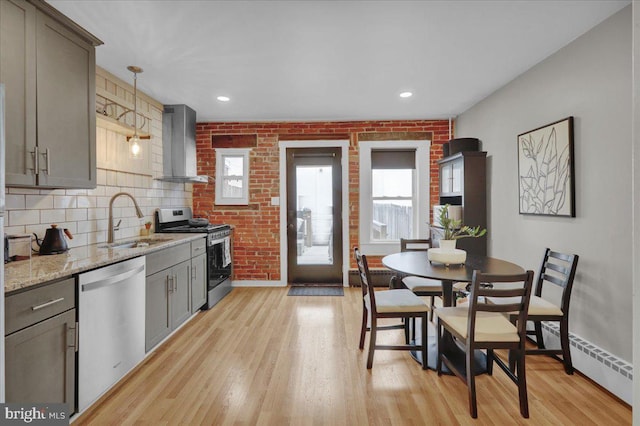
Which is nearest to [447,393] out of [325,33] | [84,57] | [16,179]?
[325,33]

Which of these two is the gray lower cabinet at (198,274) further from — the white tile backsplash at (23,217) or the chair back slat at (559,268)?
the chair back slat at (559,268)

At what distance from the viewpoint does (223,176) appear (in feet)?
16.1

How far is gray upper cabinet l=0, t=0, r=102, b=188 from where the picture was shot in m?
1.83

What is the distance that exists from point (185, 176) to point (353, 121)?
2515 mm

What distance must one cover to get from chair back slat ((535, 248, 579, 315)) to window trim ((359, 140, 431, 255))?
6.87 ft

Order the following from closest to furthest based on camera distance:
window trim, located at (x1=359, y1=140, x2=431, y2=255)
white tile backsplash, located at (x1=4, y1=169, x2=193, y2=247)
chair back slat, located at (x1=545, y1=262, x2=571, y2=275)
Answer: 1. white tile backsplash, located at (x1=4, y1=169, x2=193, y2=247)
2. chair back slat, located at (x1=545, y1=262, x2=571, y2=275)
3. window trim, located at (x1=359, y1=140, x2=431, y2=255)

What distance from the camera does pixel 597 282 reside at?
7.58 ft

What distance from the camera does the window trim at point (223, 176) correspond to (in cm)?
487

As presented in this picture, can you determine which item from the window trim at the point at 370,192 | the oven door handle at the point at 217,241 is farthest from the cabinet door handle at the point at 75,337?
the window trim at the point at 370,192

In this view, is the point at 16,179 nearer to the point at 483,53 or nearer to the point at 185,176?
the point at 185,176

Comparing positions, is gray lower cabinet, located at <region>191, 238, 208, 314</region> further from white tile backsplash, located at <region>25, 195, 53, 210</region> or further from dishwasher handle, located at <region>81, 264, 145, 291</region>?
white tile backsplash, located at <region>25, 195, 53, 210</region>

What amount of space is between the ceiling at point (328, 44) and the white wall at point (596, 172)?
190mm

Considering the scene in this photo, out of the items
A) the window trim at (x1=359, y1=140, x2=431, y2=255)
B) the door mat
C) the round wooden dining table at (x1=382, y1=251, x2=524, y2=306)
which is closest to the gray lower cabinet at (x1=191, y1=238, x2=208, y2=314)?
the door mat

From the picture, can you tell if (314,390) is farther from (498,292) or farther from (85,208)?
(85,208)
